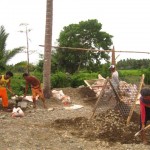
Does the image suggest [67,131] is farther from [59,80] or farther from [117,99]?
[59,80]

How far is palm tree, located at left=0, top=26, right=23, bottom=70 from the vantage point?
1789cm

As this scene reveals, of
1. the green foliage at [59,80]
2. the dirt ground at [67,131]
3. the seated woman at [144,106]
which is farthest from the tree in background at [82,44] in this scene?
the seated woman at [144,106]

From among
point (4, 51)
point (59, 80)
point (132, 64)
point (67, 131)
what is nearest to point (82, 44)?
point (132, 64)

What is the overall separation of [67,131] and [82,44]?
2679 centimetres

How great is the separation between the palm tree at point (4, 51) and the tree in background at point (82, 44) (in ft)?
50.3

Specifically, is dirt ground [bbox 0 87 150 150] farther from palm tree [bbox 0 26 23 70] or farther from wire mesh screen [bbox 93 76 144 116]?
palm tree [bbox 0 26 23 70]

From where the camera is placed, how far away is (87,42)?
121 feet

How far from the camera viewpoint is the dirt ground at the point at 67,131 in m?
8.36

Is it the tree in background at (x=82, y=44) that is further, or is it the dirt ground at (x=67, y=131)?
the tree in background at (x=82, y=44)

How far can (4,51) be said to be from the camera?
18.4m

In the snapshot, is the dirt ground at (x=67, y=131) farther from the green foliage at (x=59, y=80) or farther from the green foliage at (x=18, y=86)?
the green foliage at (x=59, y=80)

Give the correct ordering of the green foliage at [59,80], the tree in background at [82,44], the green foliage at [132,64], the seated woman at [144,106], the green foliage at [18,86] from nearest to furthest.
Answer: the seated woman at [144,106] < the green foliage at [18,86] < the green foliage at [59,80] < the tree in background at [82,44] < the green foliage at [132,64]

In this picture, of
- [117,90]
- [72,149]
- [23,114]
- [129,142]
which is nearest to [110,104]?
[117,90]

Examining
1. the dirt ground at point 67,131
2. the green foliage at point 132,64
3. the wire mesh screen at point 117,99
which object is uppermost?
the green foliage at point 132,64
